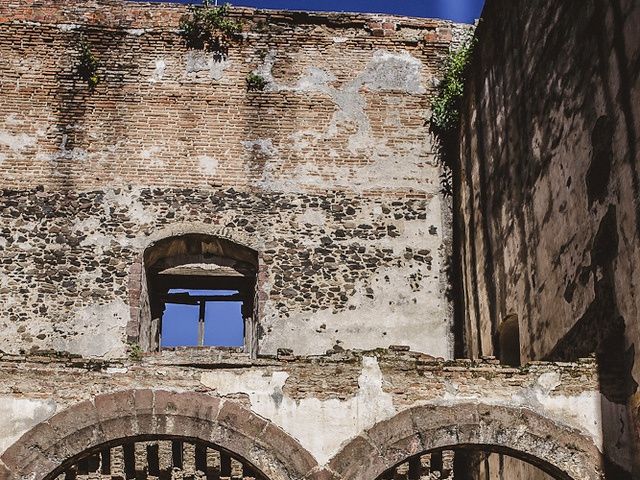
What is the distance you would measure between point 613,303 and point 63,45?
980cm

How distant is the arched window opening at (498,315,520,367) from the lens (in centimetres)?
1234

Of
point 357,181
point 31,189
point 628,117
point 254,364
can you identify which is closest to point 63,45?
point 31,189

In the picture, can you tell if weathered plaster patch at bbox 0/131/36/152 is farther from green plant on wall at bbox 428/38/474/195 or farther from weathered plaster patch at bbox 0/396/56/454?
weathered plaster patch at bbox 0/396/56/454

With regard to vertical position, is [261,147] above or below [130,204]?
above

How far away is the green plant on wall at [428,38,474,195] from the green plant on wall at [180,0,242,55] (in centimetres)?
328

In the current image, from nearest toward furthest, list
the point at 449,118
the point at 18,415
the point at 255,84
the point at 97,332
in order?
the point at 18,415
the point at 97,332
the point at 449,118
the point at 255,84

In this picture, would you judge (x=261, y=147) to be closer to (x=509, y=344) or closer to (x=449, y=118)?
(x=449, y=118)

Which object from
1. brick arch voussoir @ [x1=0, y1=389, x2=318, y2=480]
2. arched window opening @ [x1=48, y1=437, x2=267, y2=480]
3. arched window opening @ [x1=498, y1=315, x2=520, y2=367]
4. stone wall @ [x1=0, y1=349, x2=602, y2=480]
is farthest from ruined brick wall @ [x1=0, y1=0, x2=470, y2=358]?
brick arch voussoir @ [x1=0, y1=389, x2=318, y2=480]

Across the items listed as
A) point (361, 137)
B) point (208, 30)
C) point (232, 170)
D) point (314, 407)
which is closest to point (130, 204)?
point (232, 170)

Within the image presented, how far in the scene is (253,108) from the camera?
50.1 ft

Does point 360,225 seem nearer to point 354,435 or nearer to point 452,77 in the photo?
point 452,77

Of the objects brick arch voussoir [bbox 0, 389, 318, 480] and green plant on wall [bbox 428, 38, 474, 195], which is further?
green plant on wall [bbox 428, 38, 474, 195]

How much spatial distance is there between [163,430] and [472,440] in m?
2.62

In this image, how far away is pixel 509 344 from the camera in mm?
12523
